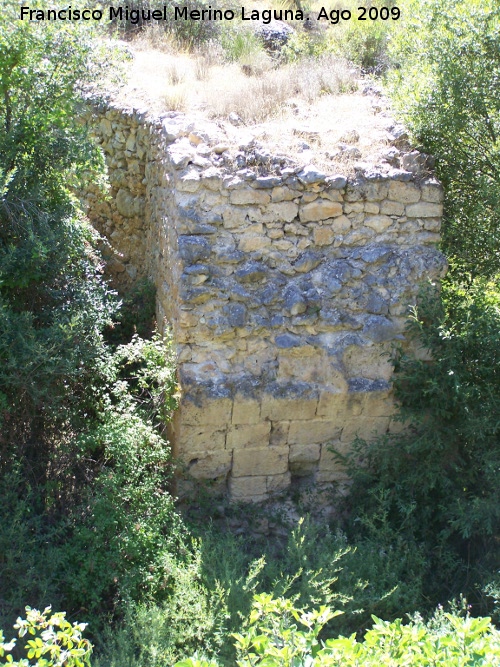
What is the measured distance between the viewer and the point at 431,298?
15.7 feet

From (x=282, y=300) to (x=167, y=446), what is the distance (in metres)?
1.35

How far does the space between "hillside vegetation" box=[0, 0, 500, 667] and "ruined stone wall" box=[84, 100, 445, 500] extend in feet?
0.67

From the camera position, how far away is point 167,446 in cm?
484

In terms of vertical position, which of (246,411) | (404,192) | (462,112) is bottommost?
(246,411)

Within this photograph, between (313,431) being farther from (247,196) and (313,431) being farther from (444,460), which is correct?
(247,196)

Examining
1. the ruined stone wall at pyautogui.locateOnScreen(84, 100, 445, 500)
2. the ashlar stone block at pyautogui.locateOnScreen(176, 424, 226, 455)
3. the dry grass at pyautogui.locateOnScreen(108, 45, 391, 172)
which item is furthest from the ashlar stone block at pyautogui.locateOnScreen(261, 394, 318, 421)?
the dry grass at pyautogui.locateOnScreen(108, 45, 391, 172)

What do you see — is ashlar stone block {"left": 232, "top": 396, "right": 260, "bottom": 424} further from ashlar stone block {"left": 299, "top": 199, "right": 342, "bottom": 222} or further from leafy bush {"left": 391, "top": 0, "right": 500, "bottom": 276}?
leafy bush {"left": 391, "top": 0, "right": 500, "bottom": 276}

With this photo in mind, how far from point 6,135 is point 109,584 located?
308 cm

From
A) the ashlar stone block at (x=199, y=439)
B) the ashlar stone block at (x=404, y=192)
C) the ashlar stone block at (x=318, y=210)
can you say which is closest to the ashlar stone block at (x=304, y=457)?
the ashlar stone block at (x=199, y=439)

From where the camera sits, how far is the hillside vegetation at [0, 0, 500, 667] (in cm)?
392

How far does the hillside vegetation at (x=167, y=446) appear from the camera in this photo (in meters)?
3.92

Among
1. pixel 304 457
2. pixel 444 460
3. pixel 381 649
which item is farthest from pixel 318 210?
pixel 381 649

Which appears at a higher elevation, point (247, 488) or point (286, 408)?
point (286, 408)

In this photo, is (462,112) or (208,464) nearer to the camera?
(208,464)
